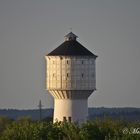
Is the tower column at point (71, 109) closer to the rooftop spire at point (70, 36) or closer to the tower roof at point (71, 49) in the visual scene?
the tower roof at point (71, 49)

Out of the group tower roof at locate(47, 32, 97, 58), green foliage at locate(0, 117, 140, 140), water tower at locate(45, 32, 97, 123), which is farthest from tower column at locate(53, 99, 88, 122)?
green foliage at locate(0, 117, 140, 140)

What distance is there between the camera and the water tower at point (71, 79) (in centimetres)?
9088

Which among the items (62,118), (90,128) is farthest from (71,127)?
(62,118)

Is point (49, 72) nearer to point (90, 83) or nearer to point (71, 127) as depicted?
point (90, 83)

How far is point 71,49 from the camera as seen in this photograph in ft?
302

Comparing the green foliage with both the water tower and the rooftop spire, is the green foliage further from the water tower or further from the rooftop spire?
the rooftop spire

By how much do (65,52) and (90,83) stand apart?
301 centimetres

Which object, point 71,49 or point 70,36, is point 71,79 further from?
point 70,36

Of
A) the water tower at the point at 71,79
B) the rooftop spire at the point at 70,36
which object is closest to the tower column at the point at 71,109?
the water tower at the point at 71,79

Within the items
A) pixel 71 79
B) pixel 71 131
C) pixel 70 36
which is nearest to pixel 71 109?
pixel 71 79

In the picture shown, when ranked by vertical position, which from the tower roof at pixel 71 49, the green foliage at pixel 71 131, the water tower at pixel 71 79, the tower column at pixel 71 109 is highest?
the tower roof at pixel 71 49

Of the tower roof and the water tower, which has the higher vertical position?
the tower roof

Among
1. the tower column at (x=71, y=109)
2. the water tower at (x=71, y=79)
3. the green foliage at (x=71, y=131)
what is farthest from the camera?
the water tower at (x=71, y=79)

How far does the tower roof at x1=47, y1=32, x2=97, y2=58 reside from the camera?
9169 centimetres
